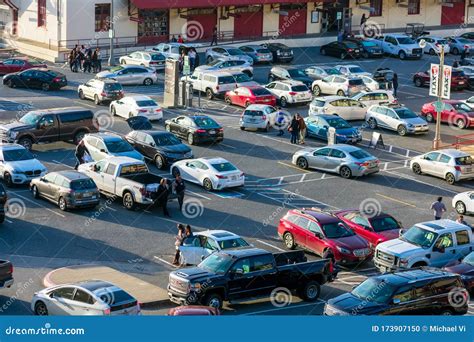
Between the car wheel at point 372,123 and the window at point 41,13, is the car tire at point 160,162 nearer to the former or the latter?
the car wheel at point 372,123

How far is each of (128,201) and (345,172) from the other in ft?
30.5

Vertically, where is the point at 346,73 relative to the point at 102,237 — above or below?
above

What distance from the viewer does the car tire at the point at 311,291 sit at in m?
27.7

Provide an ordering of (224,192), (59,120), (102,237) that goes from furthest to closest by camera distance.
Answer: (59,120) < (224,192) < (102,237)

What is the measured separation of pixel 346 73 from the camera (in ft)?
193

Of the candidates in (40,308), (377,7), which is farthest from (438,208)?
(377,7)

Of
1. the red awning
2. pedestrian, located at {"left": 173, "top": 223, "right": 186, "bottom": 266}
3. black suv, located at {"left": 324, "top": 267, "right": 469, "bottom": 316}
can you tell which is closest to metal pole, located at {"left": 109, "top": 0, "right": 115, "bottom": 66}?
the red awning

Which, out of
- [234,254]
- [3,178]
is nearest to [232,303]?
[234,254]

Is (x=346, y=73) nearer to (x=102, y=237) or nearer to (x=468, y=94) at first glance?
(x=468, y=94)

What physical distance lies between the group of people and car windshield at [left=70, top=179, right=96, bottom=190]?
2498cm

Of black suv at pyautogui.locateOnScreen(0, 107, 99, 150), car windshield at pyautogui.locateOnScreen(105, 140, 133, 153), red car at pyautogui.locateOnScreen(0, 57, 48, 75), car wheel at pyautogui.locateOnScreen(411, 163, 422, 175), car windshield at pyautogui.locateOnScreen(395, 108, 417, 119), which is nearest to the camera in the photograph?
car windshield at pyautogui.locateOnScreen(105, 140, 133, 153)

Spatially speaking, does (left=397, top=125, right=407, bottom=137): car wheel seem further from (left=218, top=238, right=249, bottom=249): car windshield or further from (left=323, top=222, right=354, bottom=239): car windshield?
(left=218, top=238, right=249, bottom=249): car windshield

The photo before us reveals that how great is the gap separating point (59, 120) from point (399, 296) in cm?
2139

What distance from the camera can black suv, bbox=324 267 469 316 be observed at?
25.2 metres
